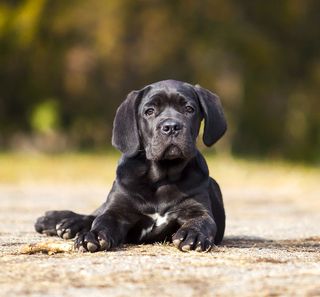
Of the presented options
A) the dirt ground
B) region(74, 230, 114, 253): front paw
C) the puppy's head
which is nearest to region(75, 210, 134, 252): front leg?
region(74, 230, 114, 253): front paw

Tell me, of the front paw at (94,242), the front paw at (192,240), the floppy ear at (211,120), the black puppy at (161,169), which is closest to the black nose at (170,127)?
the black puppy at (161,169)

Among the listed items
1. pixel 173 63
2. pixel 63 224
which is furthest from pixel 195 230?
pixel 173 63

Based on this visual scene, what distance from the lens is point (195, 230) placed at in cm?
694

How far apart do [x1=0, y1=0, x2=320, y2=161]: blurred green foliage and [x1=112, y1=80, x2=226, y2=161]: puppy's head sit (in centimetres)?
2306

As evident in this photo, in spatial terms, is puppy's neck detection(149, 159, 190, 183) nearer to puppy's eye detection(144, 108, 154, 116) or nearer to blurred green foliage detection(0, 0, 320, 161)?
puppy's eye detection(144, 108, 154, 116)

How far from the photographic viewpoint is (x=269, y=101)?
32281mm

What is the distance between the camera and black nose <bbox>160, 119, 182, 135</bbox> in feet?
24.6

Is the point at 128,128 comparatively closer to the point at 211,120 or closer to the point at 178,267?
the point at 211,120

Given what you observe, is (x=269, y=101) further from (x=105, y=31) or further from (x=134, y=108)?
(x=134, y=108)

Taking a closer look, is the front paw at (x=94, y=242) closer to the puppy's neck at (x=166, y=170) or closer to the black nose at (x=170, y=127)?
the puppy's neck at (x=166, y=170)

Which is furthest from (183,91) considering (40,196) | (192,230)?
(40,196)

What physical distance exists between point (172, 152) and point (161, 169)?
26 cm

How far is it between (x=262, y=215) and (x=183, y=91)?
14.8 feet

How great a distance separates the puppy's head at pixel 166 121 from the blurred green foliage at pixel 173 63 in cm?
2306
